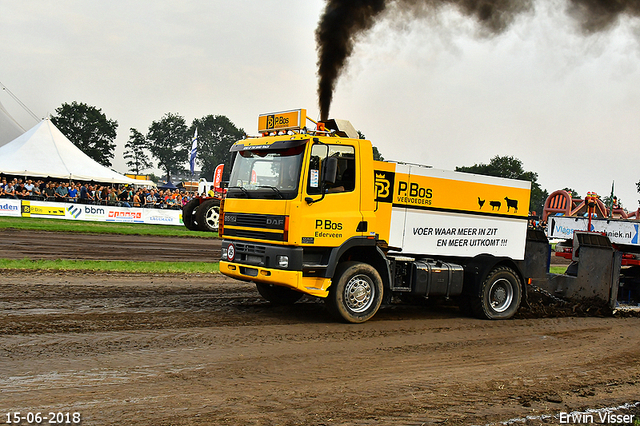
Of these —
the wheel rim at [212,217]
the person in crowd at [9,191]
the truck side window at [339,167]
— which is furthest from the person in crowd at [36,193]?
the truck side window at [339,167]

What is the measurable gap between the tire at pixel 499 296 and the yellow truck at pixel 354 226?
2 cm

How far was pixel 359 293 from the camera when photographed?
8.88 metres

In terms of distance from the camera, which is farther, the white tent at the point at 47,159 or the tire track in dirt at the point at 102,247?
the white tent at the point at 47,159

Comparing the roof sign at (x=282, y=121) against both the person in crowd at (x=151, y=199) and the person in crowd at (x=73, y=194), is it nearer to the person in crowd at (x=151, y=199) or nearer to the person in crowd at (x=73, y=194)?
the person in crowd at (x=73, y=194)

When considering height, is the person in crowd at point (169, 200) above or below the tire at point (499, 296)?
above

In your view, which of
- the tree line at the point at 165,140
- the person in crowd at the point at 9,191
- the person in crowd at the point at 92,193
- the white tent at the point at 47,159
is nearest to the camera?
the person in crowd at the point at 9,191

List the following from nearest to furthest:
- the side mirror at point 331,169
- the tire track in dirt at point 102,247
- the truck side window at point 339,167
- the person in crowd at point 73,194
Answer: the side mirror at point 331,169
the truck side window at point 339,167
the tire track in dirt at point 102,247
the person in crowd at point 73,194

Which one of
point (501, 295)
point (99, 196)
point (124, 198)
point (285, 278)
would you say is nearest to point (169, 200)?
point (124, 198)

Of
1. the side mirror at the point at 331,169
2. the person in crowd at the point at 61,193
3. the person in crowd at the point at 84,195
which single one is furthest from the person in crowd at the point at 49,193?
the side mirror at the point at 331,169

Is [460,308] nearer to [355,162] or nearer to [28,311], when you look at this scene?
[355,162]

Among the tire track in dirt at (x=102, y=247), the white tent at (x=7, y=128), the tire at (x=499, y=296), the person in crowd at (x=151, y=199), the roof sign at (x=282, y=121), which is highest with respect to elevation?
the white tent at (x=7, y=128)

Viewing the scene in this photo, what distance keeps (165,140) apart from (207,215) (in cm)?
10549

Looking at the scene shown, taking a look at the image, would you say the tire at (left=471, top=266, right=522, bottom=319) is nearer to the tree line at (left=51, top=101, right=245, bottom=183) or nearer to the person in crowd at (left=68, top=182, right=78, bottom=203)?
the person in crowd at (left=68, top=182, right=78, bottom=203)

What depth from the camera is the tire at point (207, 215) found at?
23875 millimetres
